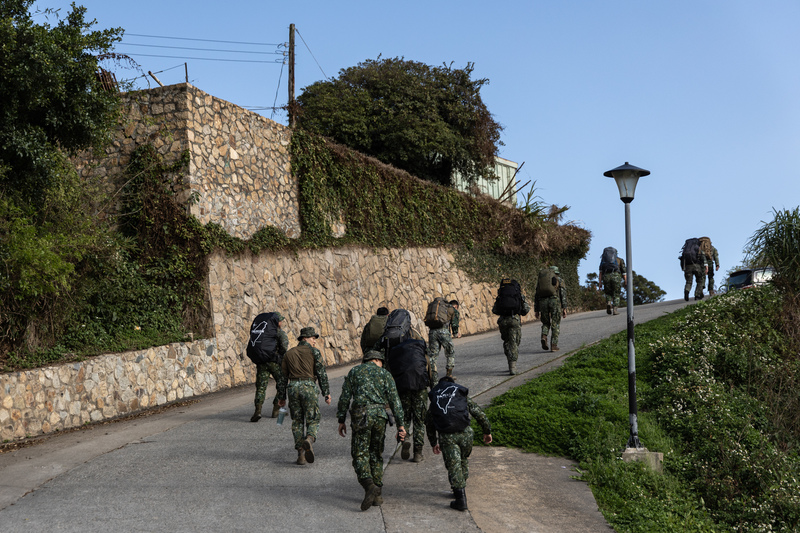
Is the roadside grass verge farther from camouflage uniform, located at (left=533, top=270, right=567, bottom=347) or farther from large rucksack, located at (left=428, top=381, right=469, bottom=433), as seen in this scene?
large rucksack, located at (left=428, top=381, right=469, bottom=433)

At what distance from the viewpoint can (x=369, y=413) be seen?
837cm

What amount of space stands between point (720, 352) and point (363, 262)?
12.2 m

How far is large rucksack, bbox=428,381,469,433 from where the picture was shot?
829 cm

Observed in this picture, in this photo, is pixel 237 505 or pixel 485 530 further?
pixel 237 505

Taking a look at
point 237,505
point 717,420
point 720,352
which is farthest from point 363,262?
point 237,505

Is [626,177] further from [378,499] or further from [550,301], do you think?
[550,301]

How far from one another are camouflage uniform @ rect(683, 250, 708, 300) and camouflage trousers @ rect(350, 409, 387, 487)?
19457 mm

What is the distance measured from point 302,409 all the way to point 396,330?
1702mm

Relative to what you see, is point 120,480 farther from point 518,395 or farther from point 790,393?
point 790,393

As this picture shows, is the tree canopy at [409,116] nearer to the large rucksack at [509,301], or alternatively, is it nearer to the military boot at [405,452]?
the large rucksack at [509,301]

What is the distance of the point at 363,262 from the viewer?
2472 cm

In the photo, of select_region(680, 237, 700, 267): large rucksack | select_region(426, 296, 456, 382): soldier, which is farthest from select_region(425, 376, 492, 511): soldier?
select_region(680, 237, 700, 267): large rucksack

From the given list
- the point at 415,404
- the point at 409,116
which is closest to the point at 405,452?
the point at 415,404

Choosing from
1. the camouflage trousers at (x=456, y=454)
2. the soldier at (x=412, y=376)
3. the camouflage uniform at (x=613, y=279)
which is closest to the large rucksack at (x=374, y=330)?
the soldier at (x=412, y=376)
